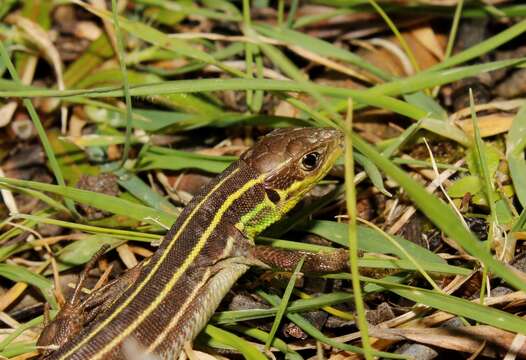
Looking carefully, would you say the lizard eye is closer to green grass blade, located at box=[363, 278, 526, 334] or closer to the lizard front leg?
the lizard front leg

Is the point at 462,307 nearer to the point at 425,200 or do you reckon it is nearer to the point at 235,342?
the point at 425,200

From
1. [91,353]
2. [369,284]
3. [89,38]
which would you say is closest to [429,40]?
[369,284]

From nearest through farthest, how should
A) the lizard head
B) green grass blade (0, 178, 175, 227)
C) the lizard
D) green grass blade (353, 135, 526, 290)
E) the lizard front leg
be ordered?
green grass blade (353, 135, 526, 290)
the lizard
the lizard front leg
the lizard head
green grass blade (0, 178, 175, 227)

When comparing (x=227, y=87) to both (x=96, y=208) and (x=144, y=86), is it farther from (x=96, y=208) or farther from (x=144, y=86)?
(x=96, y=208)

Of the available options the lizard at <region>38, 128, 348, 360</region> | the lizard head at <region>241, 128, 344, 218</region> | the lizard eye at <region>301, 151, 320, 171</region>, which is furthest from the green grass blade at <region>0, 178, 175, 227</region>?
the lizard eye at <region>301, 151, 320, 171</region>

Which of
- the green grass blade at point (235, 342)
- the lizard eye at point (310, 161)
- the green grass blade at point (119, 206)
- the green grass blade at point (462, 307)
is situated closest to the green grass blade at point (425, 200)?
the green grass blade at point (462, 307)

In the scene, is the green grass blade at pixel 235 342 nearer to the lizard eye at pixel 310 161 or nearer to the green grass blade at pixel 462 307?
the green grass blade at pixel 462 307

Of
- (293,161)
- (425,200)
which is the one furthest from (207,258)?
(425,200)

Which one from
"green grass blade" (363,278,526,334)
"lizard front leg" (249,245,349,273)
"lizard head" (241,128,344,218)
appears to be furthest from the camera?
"lizard head" (241,128,344,218)
